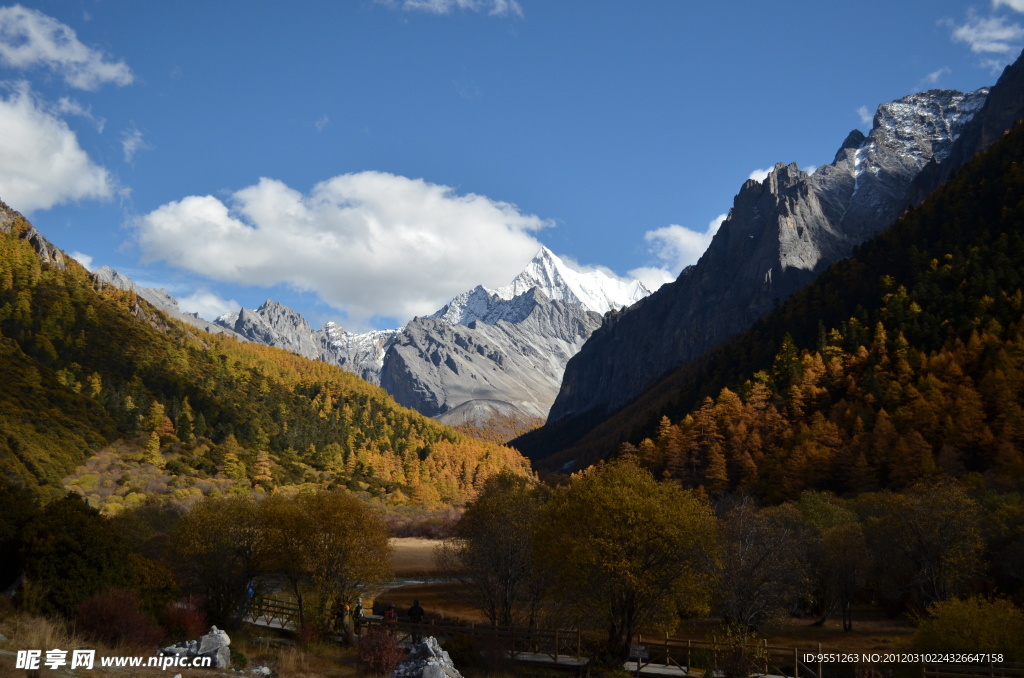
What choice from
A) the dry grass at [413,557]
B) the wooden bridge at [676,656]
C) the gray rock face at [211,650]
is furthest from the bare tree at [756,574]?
the dry grass at [413,557]

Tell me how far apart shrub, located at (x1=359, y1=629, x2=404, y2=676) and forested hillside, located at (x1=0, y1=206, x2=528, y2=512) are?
71.3 m

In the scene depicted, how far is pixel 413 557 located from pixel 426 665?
83.0 metres

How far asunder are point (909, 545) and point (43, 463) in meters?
107

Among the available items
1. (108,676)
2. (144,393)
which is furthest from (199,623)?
(144,393)

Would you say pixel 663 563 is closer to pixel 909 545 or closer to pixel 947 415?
pixel 909 545

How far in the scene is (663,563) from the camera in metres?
32.6

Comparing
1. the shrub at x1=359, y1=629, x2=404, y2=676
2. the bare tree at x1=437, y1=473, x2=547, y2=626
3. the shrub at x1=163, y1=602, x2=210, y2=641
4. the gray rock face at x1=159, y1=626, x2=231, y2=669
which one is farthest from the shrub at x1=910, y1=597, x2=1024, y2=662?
the shrub at x1=163, y1=602, x2=210, y2=641

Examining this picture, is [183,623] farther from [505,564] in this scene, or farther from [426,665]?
[505,564]

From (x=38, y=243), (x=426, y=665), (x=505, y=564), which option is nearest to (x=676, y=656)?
(x=505, y=564)

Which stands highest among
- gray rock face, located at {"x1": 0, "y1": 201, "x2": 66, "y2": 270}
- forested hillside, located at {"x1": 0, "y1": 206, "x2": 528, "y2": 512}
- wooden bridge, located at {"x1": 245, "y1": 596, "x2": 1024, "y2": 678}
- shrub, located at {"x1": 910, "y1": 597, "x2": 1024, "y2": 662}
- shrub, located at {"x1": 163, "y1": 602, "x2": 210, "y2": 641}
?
gray rock face, located at {"x1": 0, "y1": 201, "x2": 66, "y2": 270}

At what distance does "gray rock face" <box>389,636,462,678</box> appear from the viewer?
22130 mm

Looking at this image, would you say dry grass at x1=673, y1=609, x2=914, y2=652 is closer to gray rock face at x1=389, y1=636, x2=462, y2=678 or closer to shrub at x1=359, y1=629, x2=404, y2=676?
shrub at x1=359, y1=629, x2=404, y2=676

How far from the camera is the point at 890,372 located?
101 meters

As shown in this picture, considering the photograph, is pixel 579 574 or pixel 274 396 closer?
pixel 579 574
